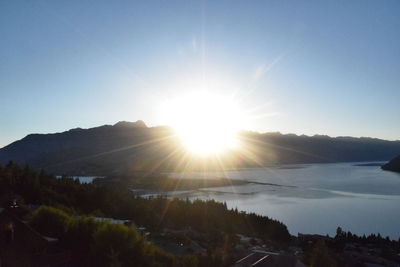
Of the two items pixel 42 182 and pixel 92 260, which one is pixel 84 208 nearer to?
pixel 42 182

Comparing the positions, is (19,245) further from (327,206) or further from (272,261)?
(327,206)

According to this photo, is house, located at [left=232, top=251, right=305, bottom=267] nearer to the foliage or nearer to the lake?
the foliage

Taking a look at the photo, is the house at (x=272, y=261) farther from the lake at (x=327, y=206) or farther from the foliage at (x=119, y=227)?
the lake at (x=327, y=206)

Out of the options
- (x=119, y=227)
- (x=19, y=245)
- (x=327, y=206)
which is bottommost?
(x=327, y=206)

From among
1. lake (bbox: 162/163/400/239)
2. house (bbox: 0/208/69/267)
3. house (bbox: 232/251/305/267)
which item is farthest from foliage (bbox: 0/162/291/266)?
lake (bbox: 162/163/400/239)

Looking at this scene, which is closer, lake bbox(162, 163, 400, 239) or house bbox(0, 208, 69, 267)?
house bbox(0, 208, 69, 267)

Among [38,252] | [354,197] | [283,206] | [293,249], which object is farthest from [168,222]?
[354,197]

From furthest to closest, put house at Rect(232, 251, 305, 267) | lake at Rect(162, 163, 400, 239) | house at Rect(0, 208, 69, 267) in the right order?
lake at Rect(162, 163, 400, 239)
house at Rect(232, 251, 305, 267)
house at Rect(0, 208, 69, 267)

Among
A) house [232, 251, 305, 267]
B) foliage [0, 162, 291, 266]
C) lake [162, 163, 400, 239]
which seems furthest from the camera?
lake [162, 163, 400, 239]

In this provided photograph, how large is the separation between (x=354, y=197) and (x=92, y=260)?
268 ft

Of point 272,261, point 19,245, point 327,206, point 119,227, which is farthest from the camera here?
point 327,206

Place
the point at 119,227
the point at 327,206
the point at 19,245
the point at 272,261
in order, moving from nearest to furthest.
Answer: the point at 19,245 < the point at 119,227 < the point at 272,261 < the point at 327,206

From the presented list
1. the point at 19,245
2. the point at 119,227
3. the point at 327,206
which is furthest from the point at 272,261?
the point at 327,206

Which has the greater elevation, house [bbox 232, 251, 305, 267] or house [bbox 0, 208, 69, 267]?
house [bbox 0, 208, 69, 267]
